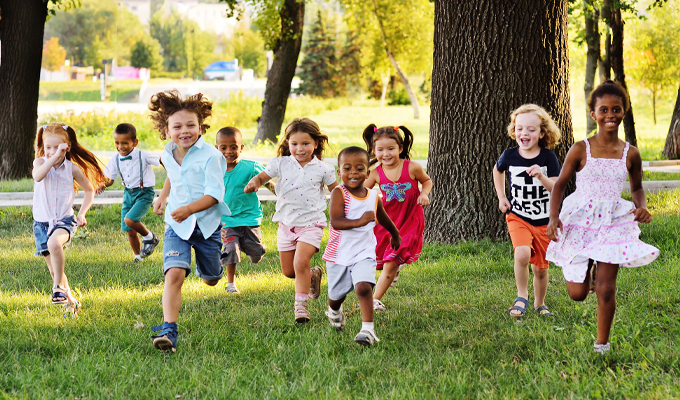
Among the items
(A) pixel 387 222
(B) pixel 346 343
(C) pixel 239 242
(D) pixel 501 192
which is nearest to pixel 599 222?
(D) pixel 501 192

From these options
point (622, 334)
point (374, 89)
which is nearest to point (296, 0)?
point (622, 334)

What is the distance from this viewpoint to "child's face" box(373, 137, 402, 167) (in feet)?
17.9

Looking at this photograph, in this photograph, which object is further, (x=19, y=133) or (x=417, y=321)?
(x=19, y=133)

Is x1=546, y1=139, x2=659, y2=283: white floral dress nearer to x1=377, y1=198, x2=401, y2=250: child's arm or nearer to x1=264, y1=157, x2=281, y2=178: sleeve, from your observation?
x1=377, y1=198, x2=401, y2=250: child's arm

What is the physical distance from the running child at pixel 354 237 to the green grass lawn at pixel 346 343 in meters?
0.32

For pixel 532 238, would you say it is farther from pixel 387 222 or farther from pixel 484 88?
pixel 484 88

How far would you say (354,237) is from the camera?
4.83 metres

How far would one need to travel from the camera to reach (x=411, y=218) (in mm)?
5629

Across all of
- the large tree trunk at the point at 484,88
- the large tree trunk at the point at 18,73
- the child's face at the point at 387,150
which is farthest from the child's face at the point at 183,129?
the large tree trunk at the point at 18,73

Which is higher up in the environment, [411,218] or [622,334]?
[411,218]

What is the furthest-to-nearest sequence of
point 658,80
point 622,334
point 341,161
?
1. point 658,80
2. point 341,161
3. point 622,334

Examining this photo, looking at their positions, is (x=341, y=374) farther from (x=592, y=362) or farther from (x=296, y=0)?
(x=296, y=0)

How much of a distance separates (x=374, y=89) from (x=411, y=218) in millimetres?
72348

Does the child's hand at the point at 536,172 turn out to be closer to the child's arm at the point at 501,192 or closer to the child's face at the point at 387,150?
the child's arm at the point at 501,192
